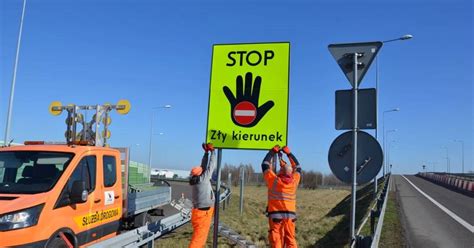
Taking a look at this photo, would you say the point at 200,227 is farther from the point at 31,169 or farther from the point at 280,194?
the point at 31,169

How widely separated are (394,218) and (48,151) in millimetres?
12337

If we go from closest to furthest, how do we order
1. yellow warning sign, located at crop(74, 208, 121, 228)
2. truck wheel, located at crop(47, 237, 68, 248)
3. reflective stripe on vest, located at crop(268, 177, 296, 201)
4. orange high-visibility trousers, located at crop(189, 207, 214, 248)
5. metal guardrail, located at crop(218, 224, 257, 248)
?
A: truck wheel, located at crop(47, 237, 68, 248)
orange high-visibility trousers, located at crop(189, 207, 214, 248)
yellow warning sign, located at crop(74, 208, 121, 228)
reflective stripe on vest, located at crop(268, 177, 296, 201)
metal guardrail, located at crop(218, 224, 257, 248)

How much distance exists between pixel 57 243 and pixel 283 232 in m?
3.47

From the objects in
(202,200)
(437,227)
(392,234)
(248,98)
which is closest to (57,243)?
(202,200)

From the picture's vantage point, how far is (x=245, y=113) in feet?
20.5

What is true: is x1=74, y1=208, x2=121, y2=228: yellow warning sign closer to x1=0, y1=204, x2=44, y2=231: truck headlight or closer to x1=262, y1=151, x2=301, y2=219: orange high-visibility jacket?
x1=0, y1=204, x2=44, y2=231: truck headlight

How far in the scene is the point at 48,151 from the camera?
761cm

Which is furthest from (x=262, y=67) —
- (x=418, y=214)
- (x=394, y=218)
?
(x=418, y=214)

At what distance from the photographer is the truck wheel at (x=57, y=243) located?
6.47 metres

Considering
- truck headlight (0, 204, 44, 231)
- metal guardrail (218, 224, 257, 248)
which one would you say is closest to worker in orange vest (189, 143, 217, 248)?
truck headlight (0, 204, 44, 231)

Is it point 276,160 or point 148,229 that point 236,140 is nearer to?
point 276,160

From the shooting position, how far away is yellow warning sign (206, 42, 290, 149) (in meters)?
6.15

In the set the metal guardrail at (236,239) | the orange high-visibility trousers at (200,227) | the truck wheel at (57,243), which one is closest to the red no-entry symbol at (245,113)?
the orange high-visibility trousers at (200,227)

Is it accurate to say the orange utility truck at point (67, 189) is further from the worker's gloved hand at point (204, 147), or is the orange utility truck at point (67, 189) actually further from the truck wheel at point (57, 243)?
the worker's gloved hand at point (204, 147)
